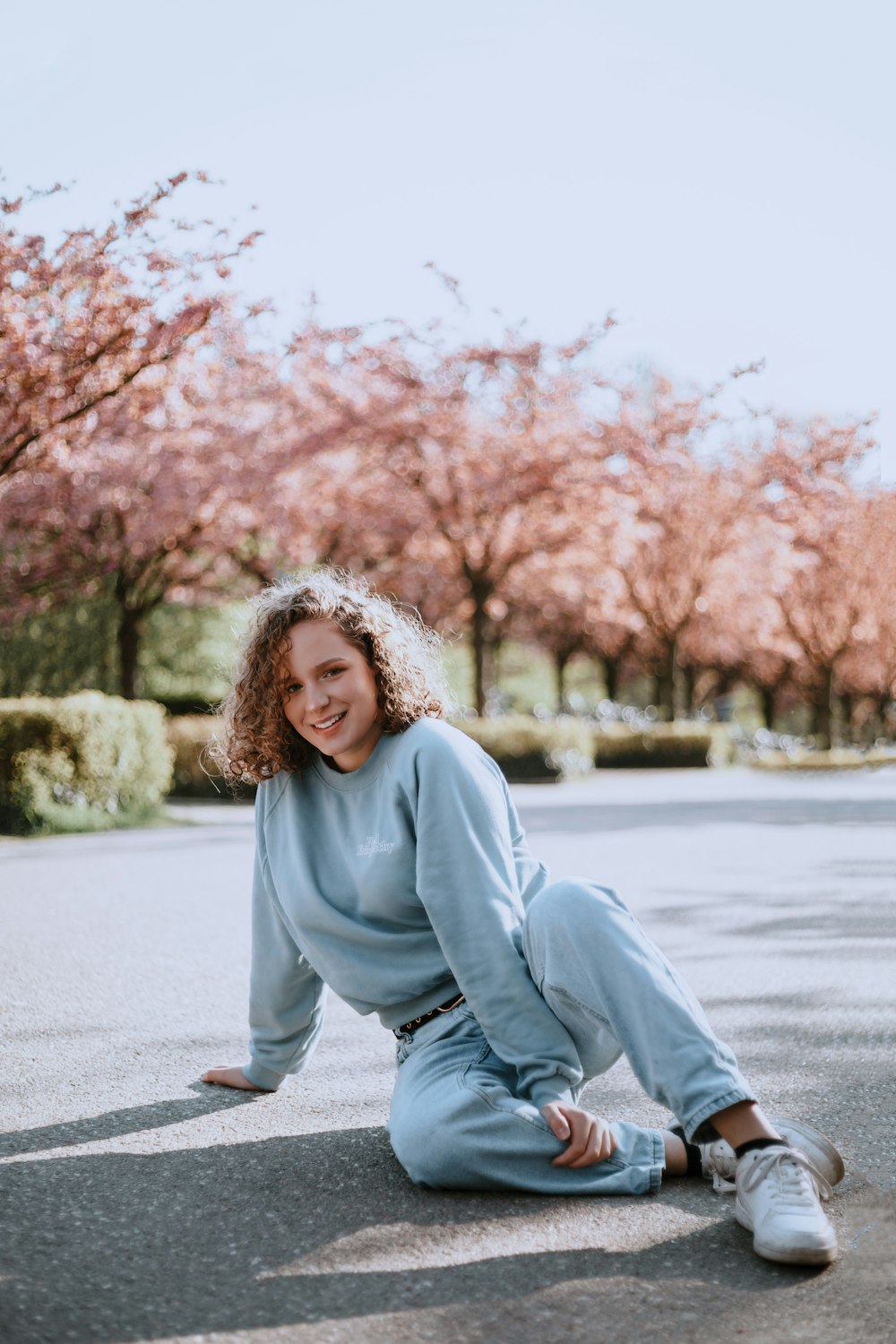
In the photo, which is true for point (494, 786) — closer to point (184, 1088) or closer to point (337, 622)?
point (337, 622)

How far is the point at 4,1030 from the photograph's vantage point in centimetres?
377

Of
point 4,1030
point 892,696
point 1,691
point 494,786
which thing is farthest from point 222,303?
point 892,696

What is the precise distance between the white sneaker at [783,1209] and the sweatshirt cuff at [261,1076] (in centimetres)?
126

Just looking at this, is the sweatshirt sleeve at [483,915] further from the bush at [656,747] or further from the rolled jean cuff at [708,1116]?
the bush at [656,747]

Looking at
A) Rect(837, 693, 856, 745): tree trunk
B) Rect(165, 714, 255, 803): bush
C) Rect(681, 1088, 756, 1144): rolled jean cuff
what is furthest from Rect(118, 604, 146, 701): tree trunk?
Rect(837, 693, 856, 745): tree trunk

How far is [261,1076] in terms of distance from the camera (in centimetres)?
312

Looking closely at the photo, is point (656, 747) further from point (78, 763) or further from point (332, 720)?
point (332, 720)

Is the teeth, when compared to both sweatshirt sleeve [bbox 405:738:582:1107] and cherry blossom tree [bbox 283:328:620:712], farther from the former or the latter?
cherry blossom tree [bbox 283:328:620:712]

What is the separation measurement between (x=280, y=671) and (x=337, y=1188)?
1.06 meters

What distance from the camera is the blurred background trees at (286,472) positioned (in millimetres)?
9477

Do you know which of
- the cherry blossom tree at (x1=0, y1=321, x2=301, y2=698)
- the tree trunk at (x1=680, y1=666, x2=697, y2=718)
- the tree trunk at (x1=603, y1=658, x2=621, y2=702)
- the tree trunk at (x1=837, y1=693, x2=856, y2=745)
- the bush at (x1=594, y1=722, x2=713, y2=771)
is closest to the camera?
the cherry blossom tree at (x1=0, y1=321, x2=301, y2=698)

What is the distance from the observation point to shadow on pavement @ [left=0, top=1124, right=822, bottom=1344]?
1.95 meters

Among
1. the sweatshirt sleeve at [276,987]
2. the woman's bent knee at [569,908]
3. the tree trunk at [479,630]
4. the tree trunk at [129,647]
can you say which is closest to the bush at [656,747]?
the tree trunk at [479,630]

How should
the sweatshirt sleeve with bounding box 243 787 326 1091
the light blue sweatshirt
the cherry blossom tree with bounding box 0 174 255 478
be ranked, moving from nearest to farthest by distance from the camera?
the light blue sweatshirt < the sweatshirt sleeve with bounding box 243 787 326 1091 < the cherry blossom tree with bounding box 0 174 255 478
